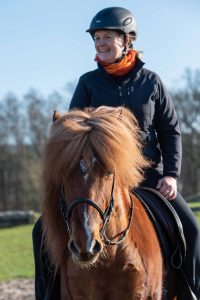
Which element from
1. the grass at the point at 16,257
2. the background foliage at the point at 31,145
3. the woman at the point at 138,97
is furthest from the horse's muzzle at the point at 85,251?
the background foliage at the point at 31,145

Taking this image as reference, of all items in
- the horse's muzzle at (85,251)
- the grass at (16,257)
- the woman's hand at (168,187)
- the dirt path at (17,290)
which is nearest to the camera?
the horse's muzzle at (85,251)

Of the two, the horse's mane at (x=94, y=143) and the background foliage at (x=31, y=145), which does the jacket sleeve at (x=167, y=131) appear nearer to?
the horse's mane at (x=94, y=143)

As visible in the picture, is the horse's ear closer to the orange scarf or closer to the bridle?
the bridle

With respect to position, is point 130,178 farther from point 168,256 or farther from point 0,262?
point 0,262

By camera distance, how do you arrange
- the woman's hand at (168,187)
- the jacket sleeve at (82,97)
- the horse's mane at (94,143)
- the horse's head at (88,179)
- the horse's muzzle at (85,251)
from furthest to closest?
the jacket sleeve at (82,97)
the woman's hand at (168,187)
the horse's mane at (94,143)
the horse's head at (88,179)
the horse's muzzle at (85,251)

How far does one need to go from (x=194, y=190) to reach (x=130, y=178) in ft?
171

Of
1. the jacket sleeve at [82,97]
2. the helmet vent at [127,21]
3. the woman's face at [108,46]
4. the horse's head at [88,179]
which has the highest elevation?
the helmet vent at [127,21]

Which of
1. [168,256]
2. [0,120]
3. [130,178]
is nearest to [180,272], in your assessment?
[168,256]

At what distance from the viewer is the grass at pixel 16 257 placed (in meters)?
13.5

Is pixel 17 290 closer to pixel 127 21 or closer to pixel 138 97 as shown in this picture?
pixel 138 97

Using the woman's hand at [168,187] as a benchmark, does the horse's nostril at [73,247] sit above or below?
above

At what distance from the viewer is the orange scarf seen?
4582mm

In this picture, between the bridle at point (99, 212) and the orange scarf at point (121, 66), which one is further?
the orange scarf at point (121, 66)

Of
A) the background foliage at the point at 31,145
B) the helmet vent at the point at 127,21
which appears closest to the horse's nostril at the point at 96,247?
the helmet vent at the point at 127,21
